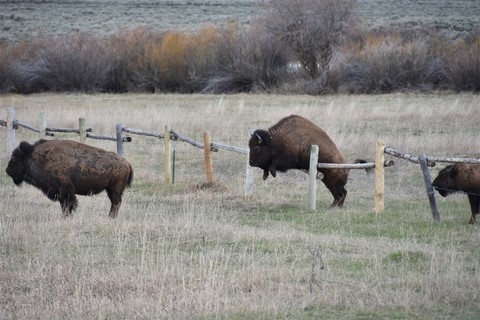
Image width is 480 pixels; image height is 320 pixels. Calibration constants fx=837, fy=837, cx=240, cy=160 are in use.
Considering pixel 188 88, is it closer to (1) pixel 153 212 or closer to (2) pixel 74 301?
(1) pixel 153 212

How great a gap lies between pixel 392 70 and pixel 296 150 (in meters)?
25.4

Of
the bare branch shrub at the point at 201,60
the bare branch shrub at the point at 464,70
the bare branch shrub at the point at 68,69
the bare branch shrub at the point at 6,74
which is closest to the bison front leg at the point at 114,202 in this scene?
the bare branch shrub at the point at 464,70

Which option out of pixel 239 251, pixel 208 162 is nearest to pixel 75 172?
pixel 239 251

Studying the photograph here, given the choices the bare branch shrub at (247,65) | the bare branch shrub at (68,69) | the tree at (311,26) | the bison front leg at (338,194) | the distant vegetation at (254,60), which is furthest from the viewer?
the tree at (311,26)

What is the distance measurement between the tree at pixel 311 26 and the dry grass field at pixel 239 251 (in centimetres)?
2290

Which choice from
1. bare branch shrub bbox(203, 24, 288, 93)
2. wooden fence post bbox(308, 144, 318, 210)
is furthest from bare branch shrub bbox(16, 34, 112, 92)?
wooden fence post bbox(308, 144, 318, 210)

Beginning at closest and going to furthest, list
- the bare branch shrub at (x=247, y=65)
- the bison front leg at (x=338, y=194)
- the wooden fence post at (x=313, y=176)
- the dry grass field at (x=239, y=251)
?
the dry grass field at (x=239, y=251) < the wooden fence post at (x=313, y=176) < the bison front leg at (x=338, y=194) < the bare branch shrub at (x=247, y=65)

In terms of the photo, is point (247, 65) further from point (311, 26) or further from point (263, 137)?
point (263, 137)

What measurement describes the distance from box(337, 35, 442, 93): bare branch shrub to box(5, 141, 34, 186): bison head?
2754 centimetres

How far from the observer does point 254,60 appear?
140ft

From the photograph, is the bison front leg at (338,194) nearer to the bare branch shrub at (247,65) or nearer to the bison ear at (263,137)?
the bison ear at (263,137)

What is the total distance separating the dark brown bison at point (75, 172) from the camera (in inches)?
524

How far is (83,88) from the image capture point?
143ft

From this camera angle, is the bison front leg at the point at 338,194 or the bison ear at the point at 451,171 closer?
the bison ear at the point at 451,171
